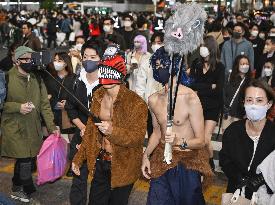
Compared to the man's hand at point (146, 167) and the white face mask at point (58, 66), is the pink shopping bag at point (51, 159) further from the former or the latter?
the man's hand at point (146, 167)

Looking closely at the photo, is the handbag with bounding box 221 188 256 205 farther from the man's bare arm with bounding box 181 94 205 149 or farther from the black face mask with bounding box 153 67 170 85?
the black face mask with bounding box 153 67 170 85

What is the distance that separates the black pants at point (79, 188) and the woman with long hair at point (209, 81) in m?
1.89

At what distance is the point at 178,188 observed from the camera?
412 centimetres

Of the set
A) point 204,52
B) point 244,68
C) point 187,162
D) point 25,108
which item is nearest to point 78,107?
point 25,108

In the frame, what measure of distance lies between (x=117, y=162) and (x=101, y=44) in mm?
1741

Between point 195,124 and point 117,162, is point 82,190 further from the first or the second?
point 195,124

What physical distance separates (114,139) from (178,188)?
2.19 ft

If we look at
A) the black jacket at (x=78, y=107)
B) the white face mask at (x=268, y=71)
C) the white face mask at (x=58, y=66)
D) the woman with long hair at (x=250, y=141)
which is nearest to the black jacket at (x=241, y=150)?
the woman with long hair at (x=250, y=141)

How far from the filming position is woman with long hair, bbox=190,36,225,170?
6.47m

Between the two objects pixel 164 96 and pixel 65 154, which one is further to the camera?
pixel 65 154

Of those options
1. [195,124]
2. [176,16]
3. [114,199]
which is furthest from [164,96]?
[114,199]

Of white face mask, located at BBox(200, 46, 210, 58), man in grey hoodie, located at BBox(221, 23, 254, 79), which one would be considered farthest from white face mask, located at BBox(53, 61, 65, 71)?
man in grey hoodie, located at BBox(221, 23, 254, 79)

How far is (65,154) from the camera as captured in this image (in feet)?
19.6

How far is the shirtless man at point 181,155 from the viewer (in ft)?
13.3
